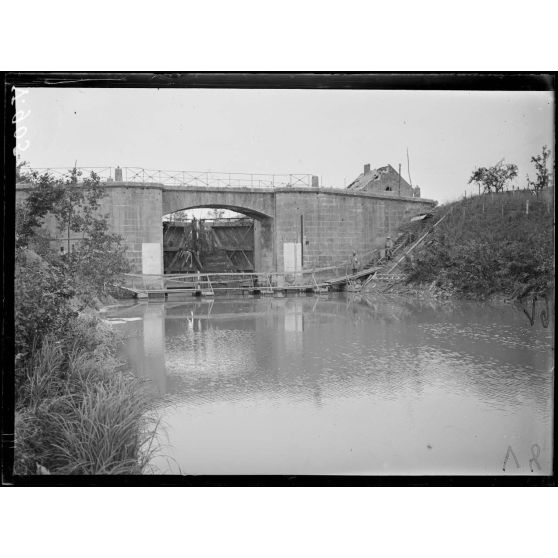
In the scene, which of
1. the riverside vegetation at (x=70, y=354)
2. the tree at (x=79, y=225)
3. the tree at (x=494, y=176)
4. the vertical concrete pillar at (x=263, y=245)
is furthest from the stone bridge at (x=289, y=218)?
the tree at (x=494, y=176)

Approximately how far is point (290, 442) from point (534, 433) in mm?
2045

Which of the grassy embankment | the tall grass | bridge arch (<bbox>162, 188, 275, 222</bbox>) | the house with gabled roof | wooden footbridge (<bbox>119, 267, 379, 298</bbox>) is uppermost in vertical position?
the house with gabled roof

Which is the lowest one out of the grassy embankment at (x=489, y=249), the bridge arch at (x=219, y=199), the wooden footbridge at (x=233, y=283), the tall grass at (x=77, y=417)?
the tall grass at (x=77, y=417)

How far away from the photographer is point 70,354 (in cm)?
473

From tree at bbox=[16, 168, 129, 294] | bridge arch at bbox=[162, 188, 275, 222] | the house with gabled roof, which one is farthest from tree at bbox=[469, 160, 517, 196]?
tree at bbox=[16, 168, 129, 294]

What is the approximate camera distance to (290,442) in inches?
180

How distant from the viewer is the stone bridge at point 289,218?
19.1 ft

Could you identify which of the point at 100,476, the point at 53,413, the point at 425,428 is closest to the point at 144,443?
the point at 100,476

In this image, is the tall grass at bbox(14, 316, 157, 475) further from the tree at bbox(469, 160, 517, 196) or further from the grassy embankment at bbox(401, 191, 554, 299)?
the tree at bbox(469, 160, 517, 196)

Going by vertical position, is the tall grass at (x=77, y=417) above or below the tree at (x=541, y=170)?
below

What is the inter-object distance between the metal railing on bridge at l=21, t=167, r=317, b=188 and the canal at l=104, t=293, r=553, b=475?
51.7 inches

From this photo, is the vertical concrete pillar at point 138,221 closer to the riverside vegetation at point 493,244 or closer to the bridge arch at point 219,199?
the bridge arch at point 219,199

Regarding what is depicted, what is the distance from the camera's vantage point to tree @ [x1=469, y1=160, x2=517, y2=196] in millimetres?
4988

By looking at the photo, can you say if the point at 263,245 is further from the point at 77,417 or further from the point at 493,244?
the point at 77,417
